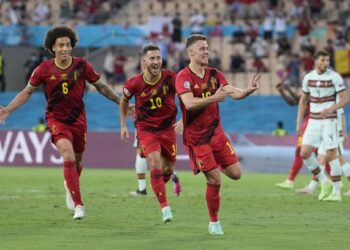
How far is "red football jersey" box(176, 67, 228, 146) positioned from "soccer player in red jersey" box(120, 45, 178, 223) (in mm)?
1351

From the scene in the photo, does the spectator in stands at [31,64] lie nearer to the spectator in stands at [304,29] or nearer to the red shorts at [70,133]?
the spectator in stands at [304,29]

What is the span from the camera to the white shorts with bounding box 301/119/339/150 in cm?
1891

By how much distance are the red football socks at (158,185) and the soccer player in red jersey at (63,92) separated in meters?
1.05

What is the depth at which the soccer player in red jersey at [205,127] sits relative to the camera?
13.0 metres

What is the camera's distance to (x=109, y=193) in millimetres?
20219

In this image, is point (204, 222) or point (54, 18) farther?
point (54, 18)

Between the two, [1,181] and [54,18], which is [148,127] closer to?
[1,181]

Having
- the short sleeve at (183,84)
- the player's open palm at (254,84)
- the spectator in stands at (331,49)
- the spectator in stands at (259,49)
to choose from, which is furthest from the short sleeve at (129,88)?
the spectator in stands at (259,49)

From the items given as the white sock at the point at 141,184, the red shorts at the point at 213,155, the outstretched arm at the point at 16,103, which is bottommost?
the white sock at the point at 141,184

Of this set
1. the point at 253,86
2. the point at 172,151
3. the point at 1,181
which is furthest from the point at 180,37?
the point at 253,86

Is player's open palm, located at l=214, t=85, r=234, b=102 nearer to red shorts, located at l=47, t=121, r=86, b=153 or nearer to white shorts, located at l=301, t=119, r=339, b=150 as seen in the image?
red shorts, located at l=47, t=121, r=86, b=153

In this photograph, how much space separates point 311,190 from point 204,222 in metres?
6.35

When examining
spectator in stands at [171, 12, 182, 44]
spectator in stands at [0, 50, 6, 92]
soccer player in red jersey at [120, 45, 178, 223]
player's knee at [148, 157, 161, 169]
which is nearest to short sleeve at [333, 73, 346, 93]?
soccer player in red jersey at [120, 45, 178, 223]

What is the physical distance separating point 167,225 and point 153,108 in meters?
1.84
